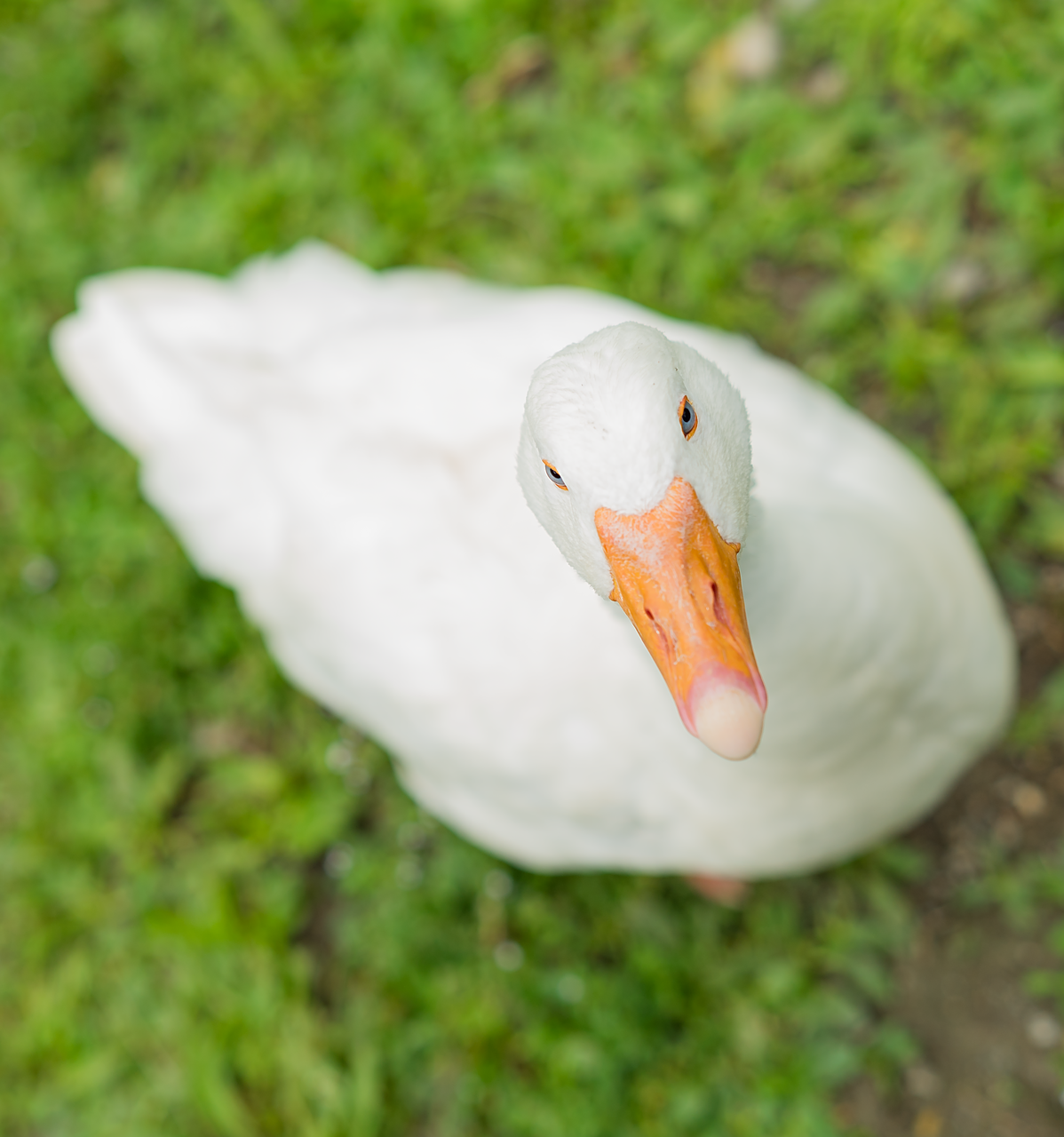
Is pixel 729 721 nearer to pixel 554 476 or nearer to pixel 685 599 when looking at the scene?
pixel 685 599

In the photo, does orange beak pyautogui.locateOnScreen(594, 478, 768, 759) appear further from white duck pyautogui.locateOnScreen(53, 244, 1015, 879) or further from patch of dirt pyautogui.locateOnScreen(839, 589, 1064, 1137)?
patch of dirt pyautogui.locateOnScreen(839, 589, 1064, 1137)

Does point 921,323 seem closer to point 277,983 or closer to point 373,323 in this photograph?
A: point 373,323

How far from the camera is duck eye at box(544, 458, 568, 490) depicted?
1.29m

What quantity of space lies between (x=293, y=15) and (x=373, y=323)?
1.88 metres

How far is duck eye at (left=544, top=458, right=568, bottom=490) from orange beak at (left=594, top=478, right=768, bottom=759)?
0.08 meters

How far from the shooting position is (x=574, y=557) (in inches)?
54.6

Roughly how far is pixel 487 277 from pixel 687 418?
2.05 metres

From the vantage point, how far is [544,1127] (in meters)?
2.56

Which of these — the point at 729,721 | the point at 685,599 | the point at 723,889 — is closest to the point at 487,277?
the point at 723,889

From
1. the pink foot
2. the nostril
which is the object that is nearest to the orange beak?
the nostril

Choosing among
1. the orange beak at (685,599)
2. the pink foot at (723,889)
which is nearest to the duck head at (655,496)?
the orange beak at (685,599)

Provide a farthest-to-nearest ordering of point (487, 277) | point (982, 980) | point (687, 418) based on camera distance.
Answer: point (487, 277)
point (982, 980)
point (687, 418)

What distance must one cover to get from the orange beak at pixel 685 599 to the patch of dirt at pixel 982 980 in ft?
5.12

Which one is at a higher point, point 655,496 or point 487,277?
point 655,496
